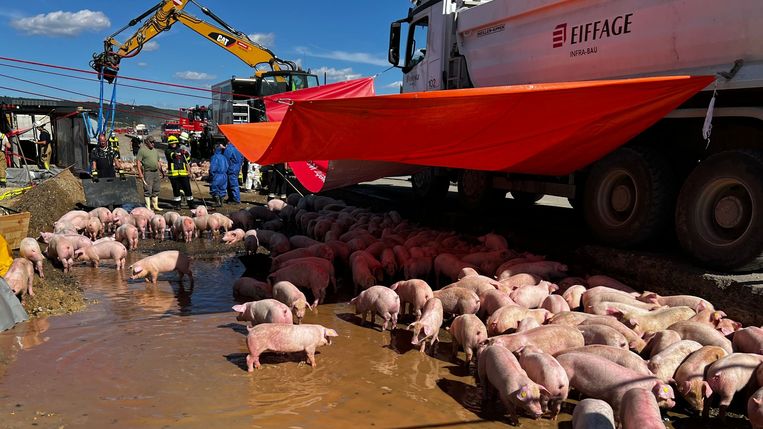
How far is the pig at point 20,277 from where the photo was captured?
639 cm

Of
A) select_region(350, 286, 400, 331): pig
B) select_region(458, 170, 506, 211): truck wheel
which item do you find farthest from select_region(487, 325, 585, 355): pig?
select_region(458, 170, 506, 211): truck wheel

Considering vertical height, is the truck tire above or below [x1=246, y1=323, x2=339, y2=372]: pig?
above

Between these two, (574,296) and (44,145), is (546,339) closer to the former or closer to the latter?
(574,296)

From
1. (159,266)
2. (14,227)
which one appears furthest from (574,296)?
(14,227)

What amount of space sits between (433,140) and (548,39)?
257 centimetres

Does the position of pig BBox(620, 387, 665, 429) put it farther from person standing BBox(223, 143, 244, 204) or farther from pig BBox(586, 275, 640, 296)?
person standing BBox(223, 143, 244, 204)

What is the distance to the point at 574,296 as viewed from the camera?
6191 mm

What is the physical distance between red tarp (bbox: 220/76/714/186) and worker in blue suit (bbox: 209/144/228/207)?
24.5ft

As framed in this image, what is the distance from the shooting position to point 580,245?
24.8 ft

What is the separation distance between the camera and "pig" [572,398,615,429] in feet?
11.5

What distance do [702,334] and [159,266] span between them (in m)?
6.61

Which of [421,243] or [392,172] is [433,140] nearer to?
[421,243]

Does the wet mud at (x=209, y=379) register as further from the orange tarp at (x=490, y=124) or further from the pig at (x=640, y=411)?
the orange tarp at (x=490, y=124)

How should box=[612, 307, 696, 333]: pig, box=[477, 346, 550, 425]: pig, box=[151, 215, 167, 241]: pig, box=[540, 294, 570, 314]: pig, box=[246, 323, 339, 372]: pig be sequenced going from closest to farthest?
box=[477, 346, 550, 425]: pig
box=[246, 323, 339, 372]: pig
box=[612, 307, 696, 333]: pig
box=[540, 294, 570, 314]: pig
box=[151, 215, 167, 241]: pig
